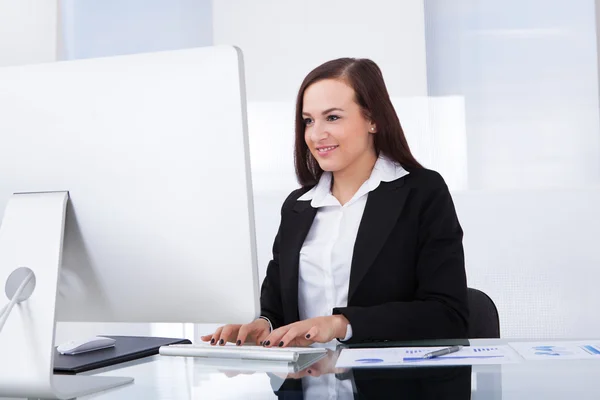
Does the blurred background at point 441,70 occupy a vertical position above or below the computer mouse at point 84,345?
above

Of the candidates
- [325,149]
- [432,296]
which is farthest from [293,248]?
[432,296]

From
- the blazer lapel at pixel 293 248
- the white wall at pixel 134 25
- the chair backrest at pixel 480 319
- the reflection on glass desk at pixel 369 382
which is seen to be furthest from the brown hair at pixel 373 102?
the white wall at pixel 134 25

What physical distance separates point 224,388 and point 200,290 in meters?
0.18

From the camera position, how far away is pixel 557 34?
3652 mm


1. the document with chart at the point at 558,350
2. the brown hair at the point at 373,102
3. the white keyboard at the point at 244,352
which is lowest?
the document with chart at the point at 558,350

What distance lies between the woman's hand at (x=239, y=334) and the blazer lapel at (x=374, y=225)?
35cm

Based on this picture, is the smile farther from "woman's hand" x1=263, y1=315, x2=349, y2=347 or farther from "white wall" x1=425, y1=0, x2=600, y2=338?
"white wall" x1=425, y1=0, x2=600, y2=338

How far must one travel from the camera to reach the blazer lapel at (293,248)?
84.7 inches

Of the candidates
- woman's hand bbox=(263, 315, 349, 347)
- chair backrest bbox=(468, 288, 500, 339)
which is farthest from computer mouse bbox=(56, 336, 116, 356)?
chair backrest bbox=(468, 288, 500, 339)

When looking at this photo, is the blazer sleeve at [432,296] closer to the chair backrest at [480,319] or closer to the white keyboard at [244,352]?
the chair backrest at [480,319]

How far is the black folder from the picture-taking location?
134cm

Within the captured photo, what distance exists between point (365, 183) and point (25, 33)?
7.40 ft

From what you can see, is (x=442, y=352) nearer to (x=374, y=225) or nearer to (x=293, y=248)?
(x=374, y=225)

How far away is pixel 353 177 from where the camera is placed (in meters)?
2.30
